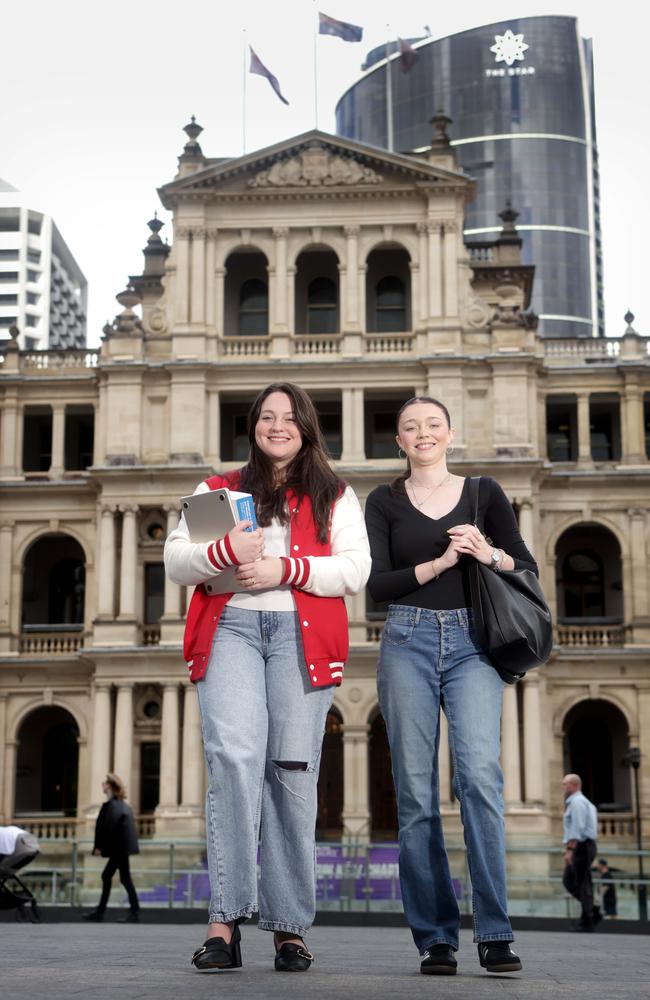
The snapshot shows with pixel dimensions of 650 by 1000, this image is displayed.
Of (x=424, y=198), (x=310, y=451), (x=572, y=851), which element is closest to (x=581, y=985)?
(x=310, y=451)

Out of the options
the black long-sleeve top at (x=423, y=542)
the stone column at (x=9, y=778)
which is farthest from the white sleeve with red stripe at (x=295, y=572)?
the stone column at (x=9, y=778)

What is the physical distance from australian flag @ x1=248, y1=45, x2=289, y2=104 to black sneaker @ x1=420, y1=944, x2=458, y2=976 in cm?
4120

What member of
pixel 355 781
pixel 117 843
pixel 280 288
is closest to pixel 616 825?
pixel 355 781

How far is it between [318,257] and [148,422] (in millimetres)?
7766

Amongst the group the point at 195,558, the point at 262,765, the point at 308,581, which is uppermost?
the point at 195,558

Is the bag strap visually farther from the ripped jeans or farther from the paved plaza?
the paved plaza

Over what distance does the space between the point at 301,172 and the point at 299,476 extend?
37.7 metres

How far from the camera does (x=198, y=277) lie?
143ft

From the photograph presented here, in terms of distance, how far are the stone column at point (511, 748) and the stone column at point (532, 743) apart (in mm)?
267

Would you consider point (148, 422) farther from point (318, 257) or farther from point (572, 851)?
point (572, 851)

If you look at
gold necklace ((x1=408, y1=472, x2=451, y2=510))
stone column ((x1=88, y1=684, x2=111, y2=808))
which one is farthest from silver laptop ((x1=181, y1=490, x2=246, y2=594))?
stone column ((x1=88, y1=684, x2=111, y2=808))

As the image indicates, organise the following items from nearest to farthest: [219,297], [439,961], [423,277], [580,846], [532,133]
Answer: [439,961] < [580,846] < [423,277] < [219,297] < [532,133]

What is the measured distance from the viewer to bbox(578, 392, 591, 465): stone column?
44219 millimetres

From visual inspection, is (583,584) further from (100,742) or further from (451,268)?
(100,742)
